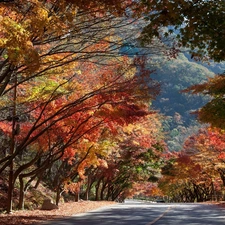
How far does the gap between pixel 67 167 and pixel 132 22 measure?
735 inches

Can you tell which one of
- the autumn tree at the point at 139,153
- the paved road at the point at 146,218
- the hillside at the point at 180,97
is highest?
the hillside at the point at 180,97

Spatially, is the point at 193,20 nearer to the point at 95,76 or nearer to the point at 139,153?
the point at 95,76

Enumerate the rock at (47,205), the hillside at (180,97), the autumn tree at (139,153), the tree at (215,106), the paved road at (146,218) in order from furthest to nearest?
the hillside at (180,97) < the autumn tree at (139,153) < the rock at (47,205) < the tree at (215,106) < the paved road at (146,218)

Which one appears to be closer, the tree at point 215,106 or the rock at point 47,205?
the tree at point 215,106

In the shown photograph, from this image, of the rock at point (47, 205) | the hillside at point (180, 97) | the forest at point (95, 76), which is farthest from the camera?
the hillside at point (180, 97)

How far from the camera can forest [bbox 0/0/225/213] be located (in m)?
8.59

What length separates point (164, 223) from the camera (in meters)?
13.9

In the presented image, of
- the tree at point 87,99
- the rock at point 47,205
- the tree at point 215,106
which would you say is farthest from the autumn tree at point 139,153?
the tree at point 215,106

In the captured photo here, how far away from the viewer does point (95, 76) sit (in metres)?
18.8

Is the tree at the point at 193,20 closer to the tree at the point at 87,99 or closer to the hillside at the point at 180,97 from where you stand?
the tree at the point at 87,99

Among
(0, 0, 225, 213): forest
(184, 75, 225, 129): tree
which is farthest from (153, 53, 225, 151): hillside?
(184, 75, 225, 129): tree

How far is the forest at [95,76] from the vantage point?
8.59 metres

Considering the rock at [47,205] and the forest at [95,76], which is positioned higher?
the forest at [95,76]

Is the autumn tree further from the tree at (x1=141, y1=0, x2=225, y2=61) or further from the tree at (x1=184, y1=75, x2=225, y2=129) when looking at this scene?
the tree at (x1=141, y1=0, x2=225, y2=61)
